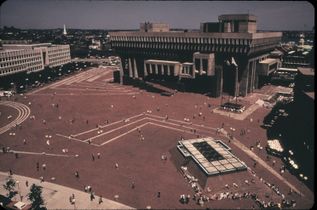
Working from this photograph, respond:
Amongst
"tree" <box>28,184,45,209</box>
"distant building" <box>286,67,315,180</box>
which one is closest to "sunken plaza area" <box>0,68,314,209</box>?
"distant building" <box>286,67,315,180</box>

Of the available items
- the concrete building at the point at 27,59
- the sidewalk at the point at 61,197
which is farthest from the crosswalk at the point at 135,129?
the concrete building at the point at 27,59

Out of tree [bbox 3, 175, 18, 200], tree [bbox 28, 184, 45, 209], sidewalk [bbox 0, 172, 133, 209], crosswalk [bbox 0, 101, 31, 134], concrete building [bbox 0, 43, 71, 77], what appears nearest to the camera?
tree [bbox 28, 184, 45, 209]

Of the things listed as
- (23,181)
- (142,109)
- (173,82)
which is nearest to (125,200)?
(23,181)

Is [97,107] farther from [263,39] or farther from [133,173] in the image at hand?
[263,39]

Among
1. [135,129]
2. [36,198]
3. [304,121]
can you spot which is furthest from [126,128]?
[304,121]

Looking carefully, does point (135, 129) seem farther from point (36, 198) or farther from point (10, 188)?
point (36, 198)

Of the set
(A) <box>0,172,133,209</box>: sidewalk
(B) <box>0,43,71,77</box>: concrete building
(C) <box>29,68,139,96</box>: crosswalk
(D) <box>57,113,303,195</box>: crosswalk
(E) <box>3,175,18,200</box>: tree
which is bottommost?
(A) <box>0,172,133,209</box>: sidewalk

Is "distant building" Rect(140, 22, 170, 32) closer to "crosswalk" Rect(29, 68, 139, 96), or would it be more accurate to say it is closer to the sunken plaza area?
"crosswalk" Rect(29, 68, 139, 96)
